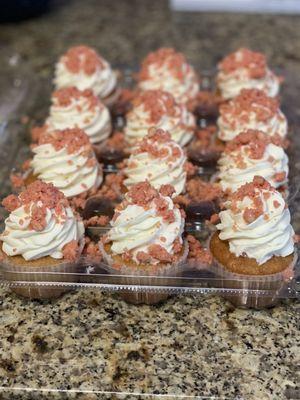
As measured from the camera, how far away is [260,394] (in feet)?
4.75

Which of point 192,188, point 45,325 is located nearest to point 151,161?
point 192,188

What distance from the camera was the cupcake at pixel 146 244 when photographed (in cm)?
165

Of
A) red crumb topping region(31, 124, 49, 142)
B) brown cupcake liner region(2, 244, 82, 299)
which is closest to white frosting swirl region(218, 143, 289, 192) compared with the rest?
brown cupcake liner region(2, 244, 82, 299)

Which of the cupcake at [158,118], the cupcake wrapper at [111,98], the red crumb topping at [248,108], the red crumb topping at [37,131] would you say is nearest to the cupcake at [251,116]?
the red crumb topping at [248,108]

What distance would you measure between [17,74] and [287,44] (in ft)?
4.34

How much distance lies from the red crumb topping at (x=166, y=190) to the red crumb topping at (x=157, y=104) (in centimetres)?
48

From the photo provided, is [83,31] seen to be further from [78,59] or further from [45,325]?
[45,325]

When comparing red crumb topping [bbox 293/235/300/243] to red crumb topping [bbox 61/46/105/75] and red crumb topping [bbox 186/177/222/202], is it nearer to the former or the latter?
red crumb topping [bbox 186/177/222/202]

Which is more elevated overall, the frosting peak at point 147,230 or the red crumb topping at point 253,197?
the red crumb topping at point 253,197

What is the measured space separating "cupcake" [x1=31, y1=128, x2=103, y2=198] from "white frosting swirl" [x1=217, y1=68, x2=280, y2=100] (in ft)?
2.41

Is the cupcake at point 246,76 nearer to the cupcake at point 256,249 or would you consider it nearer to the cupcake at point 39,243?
the cupcake at point 256,249

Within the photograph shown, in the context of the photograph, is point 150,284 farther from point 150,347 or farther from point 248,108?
point 248,108

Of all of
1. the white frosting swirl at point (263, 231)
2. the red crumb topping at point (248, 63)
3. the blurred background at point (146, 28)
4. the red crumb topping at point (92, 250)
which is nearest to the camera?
the white frosting swirl at point (263, 231)

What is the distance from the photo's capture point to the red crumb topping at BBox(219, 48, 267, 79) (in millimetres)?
2439
